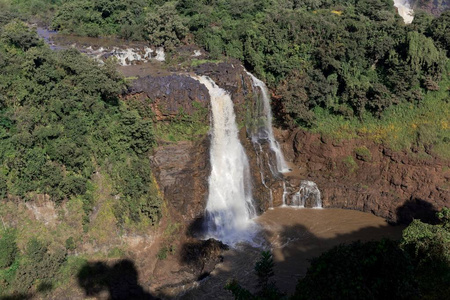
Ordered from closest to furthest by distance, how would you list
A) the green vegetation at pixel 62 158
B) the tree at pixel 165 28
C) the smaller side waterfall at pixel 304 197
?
1. the green vegetation at pixel 62 158
2. the smaller side waterfall at pixel 304 197
3. the tree at pixel 165 28

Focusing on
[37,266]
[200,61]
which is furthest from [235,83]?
[37,266]

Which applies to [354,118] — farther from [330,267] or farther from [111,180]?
[330,267]

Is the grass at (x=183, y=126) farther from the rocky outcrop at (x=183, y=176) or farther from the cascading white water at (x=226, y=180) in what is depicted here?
the cascading white water at (x=226, y=180)

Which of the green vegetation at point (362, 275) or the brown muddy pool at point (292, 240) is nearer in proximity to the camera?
the green vegetation at point (362, 275)

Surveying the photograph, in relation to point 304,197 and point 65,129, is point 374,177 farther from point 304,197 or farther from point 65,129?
point 65,129

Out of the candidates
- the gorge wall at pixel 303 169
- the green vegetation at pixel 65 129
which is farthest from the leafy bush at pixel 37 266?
the gorge wall at pixel 303 169

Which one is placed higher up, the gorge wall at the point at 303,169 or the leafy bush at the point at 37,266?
the gorge wall at the point at 303,169

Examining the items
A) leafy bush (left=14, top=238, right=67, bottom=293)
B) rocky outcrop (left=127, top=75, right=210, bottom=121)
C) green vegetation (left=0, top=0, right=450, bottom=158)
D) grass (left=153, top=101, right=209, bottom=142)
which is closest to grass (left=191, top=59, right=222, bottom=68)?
green vegetation (left=0, top=0, right=450, bottom=158)
